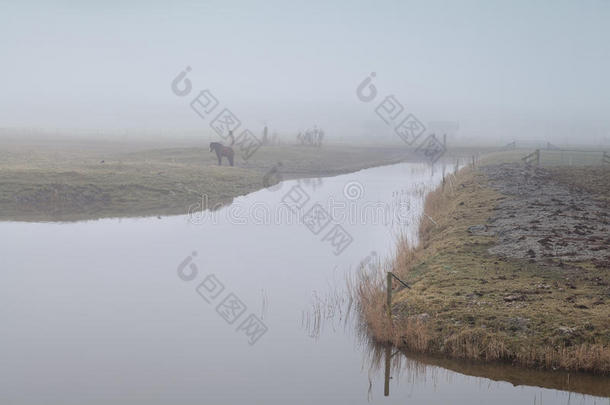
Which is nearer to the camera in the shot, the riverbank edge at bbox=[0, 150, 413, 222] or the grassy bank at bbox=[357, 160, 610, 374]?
the grassy bank at bbox=[357, 160, 610, 374]

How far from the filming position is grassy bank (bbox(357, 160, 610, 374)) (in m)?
11.6

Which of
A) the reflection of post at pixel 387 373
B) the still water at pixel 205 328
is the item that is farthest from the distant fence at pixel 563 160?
the reflection of post at pixel 387 373

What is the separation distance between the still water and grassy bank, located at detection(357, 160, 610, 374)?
1.41 feet

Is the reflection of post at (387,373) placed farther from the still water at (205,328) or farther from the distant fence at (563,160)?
the distant fence at (563,160)

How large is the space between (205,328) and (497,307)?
6814mm

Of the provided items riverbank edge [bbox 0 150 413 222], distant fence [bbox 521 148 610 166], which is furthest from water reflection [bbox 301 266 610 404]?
distant fence [bbox 521 148 610 166]

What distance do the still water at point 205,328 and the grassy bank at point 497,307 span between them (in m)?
0.43

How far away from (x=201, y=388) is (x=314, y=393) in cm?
211

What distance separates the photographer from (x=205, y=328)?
14031 millimetres

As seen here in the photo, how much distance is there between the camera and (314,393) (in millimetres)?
10812

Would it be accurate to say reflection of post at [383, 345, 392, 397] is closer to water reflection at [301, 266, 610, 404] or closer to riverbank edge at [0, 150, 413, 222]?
water reflection at [301, 266, 610, 404]

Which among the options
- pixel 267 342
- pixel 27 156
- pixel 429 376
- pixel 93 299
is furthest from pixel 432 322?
pixel 27 156

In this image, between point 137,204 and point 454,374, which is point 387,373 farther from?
point 137,204

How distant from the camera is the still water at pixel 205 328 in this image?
10766 millimetres
